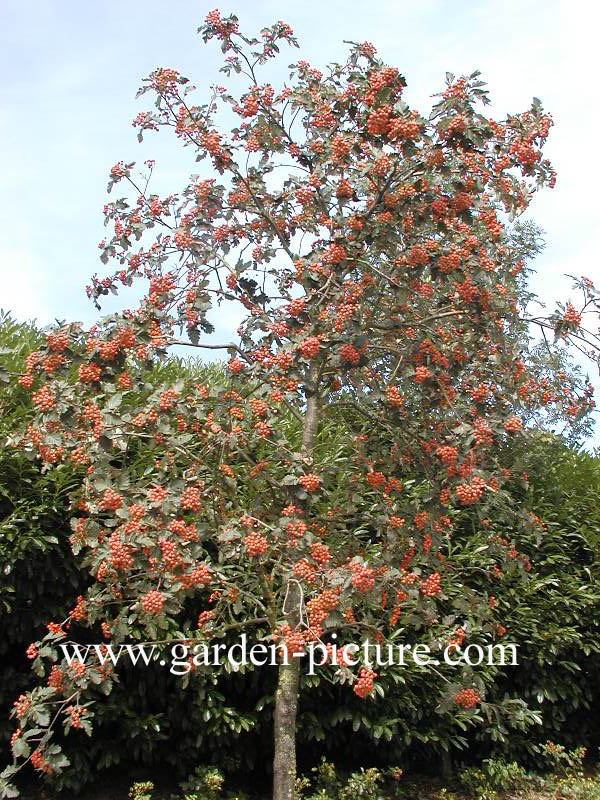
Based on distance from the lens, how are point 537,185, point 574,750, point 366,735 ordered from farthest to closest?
1. point 574,750
2. point 366,735
3. point 537,185

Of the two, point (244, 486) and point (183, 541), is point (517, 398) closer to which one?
point (244, 486)

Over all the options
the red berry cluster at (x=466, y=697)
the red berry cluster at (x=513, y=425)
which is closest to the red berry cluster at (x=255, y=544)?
the red berry cluster at (x=513, y=425)

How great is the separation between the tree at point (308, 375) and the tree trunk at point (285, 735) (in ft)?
0.04

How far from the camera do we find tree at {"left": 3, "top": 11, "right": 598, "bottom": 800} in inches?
153

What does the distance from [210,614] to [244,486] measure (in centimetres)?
87

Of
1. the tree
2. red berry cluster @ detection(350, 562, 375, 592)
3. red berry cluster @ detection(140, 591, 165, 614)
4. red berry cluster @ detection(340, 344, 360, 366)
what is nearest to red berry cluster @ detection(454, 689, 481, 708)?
the tree

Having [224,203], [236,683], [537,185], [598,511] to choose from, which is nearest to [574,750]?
[598,511]

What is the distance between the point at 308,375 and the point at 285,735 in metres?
1.85

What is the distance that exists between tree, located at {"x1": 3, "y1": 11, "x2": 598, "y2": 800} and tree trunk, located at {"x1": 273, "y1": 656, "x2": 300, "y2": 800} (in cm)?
1

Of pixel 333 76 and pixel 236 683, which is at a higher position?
pixel 333 76

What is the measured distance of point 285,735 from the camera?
4.41m

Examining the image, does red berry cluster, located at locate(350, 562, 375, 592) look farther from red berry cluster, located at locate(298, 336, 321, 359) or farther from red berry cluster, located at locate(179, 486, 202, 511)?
red berry cluster, located at locate(298, 336, 321, 359)

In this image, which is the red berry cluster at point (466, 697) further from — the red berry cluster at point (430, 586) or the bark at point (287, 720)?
the bark at point (287, 720)

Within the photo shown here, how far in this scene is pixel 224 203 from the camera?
15.9 feet
